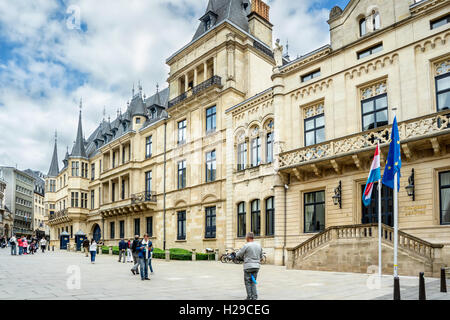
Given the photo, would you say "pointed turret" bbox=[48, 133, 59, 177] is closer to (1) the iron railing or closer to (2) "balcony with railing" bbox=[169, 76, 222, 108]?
(1) the iron railing

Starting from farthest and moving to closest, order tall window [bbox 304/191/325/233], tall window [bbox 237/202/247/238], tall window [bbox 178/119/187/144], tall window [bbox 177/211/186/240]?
1. tall window [bbox 178/119/187/144]
2. tall window [bbox 177/211/186/240]
3. tall window [bbox 237/202/247/238]
4. tall window [bbox 304/191/325/233]

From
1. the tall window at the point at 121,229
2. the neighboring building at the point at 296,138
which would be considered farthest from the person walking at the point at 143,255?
the tall window at the point at 121,229

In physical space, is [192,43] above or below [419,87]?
above

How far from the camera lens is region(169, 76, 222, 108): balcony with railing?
108 ft

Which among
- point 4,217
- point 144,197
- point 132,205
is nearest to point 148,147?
point 144,197

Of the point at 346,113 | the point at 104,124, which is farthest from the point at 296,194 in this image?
the point at 104,124

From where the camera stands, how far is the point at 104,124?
6166cm

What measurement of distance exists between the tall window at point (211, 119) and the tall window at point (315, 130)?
9.89 metres

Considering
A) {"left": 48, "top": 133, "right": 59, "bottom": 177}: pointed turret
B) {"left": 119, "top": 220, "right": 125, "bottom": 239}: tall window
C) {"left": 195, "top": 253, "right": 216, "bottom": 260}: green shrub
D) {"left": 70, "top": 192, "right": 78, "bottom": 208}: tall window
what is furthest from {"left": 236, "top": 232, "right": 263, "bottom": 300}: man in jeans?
{"left": 48, "top": 133, "right": 59, "bottom": 177}: pointed turret

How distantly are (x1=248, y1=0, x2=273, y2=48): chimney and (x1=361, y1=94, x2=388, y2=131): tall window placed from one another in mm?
15903

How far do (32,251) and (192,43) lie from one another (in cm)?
2476

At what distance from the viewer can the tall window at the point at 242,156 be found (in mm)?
29719

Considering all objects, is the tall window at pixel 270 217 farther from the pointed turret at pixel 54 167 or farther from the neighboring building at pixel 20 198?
the neighboring building at pixel 20 198

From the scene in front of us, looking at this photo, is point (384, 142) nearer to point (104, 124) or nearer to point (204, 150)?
point (204, 150)
